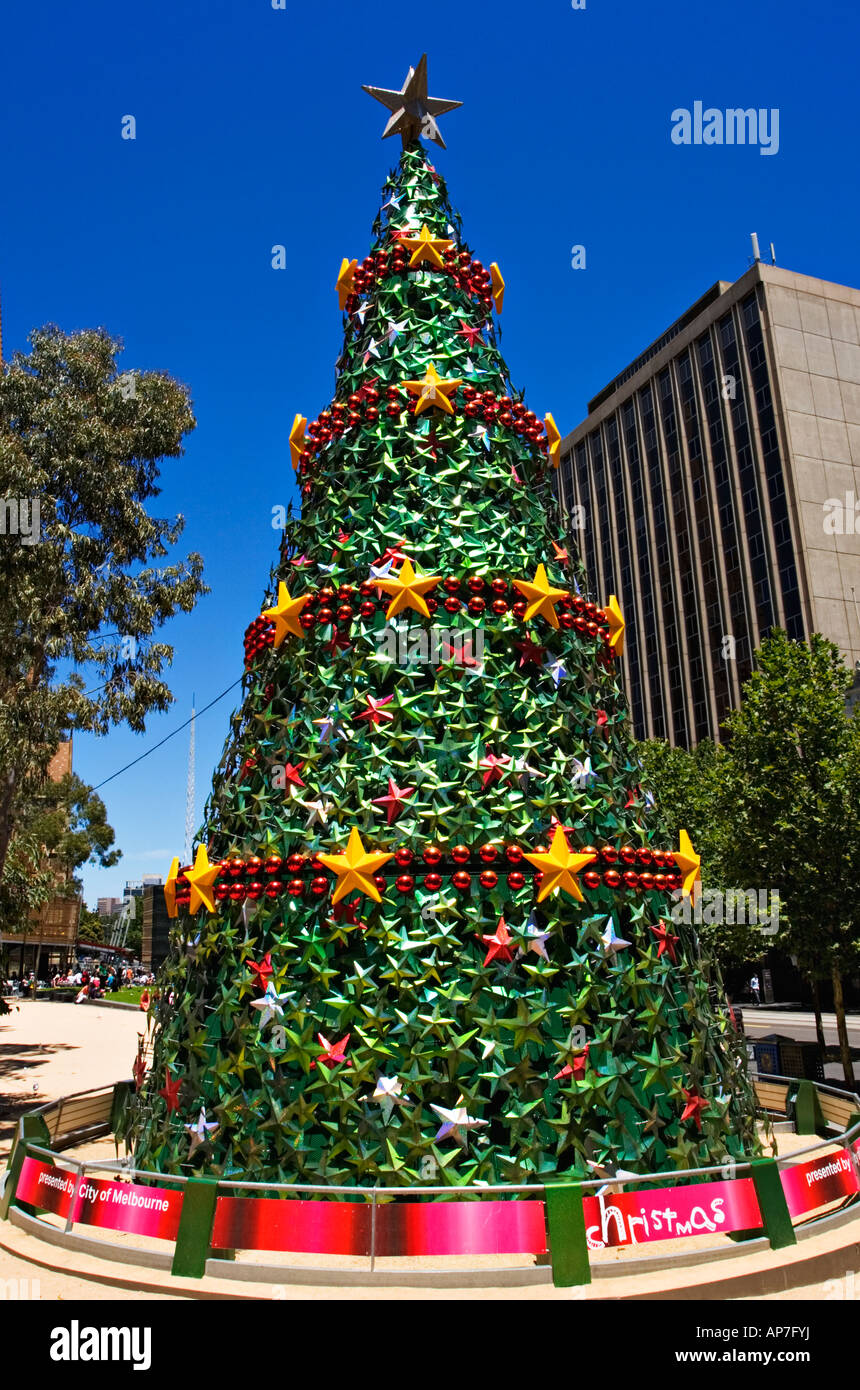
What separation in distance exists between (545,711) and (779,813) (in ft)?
38.1

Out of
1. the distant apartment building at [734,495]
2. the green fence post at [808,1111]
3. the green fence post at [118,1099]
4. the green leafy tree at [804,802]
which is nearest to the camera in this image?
the green fence post at [808,1111]

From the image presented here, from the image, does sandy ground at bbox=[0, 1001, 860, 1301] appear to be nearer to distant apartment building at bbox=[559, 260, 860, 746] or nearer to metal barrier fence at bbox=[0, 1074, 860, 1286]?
metal barrier fence at bbox=[0, 1074, 860, 1286]

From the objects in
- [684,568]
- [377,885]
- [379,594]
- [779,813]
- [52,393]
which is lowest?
[377,885]

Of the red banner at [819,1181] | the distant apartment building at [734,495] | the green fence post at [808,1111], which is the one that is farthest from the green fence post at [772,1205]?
the distant apartment building at [734,495]

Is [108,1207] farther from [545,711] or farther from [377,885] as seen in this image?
[545,711]

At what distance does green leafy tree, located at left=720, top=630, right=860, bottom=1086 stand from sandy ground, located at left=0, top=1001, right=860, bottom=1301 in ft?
25.9

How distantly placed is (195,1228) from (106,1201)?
42.2 inches

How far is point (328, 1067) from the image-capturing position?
6.70 metres

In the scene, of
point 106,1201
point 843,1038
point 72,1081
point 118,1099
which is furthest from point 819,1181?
point 72,1081

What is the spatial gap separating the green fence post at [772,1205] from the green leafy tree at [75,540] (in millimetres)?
13166
